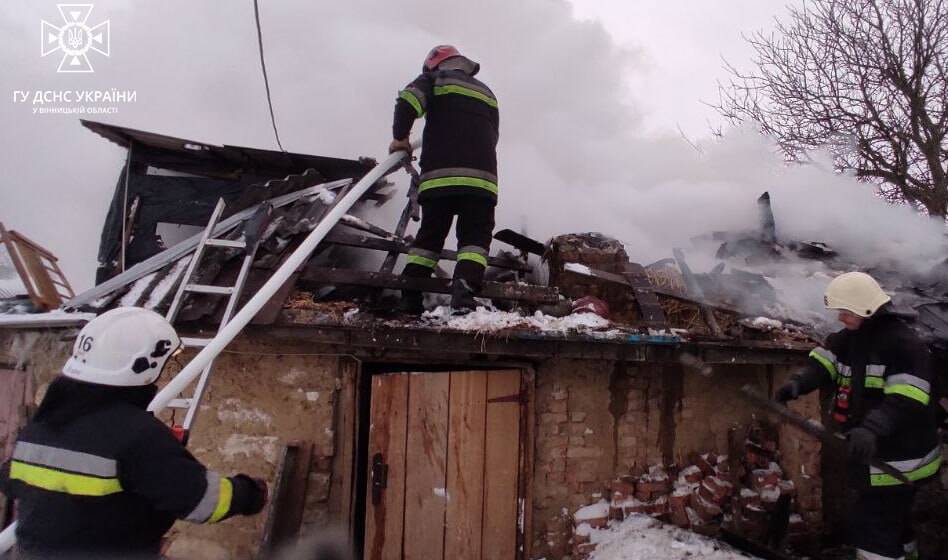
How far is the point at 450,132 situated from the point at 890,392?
350 cm

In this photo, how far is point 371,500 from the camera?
4.59 m

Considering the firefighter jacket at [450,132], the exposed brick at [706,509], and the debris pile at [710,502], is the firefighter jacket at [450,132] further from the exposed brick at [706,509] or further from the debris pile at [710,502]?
the exposed brick at [706,509]

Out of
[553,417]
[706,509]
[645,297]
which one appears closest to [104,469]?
[553,417]

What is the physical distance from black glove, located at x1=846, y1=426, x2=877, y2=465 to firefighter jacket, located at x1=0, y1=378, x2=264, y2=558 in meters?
3.35

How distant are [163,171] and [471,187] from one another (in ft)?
12.2

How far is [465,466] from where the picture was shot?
476 centimetres

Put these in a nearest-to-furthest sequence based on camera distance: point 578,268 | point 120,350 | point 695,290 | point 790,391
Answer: point 120,350, point 790,391, point 578,268, point 695,290

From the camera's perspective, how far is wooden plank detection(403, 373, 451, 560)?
15.3ft

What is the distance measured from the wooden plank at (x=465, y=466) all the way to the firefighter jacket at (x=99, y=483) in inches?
108

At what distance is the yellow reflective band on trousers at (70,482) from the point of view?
2.03 metres

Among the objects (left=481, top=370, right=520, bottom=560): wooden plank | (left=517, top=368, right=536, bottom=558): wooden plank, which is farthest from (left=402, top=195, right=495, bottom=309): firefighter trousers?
(left=517, top=368, right=536, bottom=558): wooden plank

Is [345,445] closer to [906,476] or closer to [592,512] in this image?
[592,512]

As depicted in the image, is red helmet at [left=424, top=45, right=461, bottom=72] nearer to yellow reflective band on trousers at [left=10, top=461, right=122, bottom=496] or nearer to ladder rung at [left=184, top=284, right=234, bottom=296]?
ladder rung at [left=184, top=284, right=234, bottom=296]

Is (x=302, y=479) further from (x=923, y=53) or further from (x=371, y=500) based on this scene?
(x=923, y=53)
